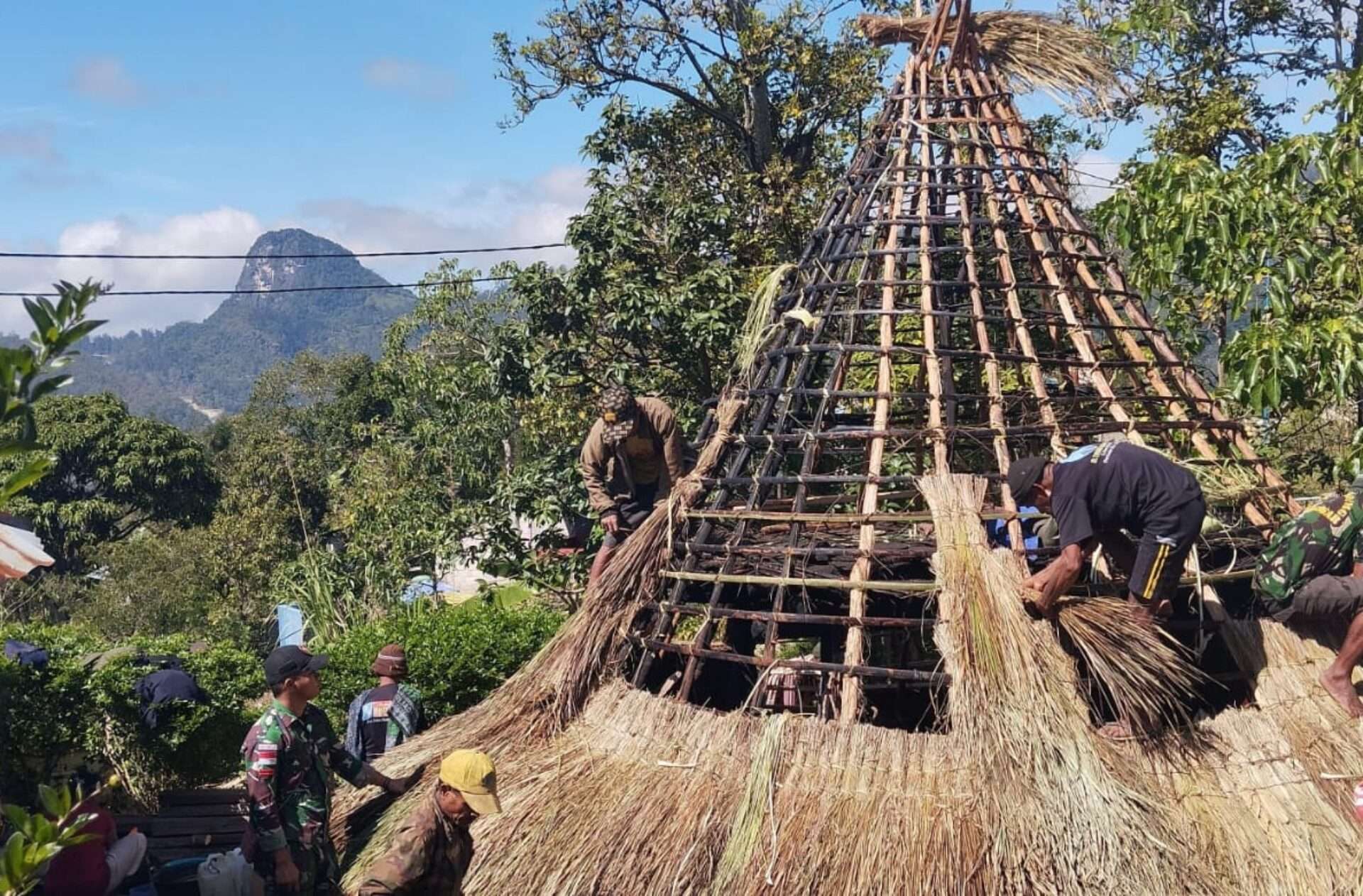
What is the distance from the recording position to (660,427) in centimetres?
734

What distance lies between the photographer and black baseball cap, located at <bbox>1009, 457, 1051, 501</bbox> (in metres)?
5.31

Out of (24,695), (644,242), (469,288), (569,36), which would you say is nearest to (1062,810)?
(24,695)

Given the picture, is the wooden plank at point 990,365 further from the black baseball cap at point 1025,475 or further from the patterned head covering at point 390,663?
the patterned head covering at point 390,663

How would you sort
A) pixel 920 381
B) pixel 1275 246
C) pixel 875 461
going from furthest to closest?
1. pixel 1275 246
2. pixel 920 381
3. pixel 875 461

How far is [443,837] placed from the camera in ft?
13.4

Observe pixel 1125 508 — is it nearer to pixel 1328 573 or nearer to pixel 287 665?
pixel 1328 573

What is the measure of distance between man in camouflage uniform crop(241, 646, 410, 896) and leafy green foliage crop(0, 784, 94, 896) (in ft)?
9.19

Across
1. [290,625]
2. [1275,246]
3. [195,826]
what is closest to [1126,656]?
[1275,246]

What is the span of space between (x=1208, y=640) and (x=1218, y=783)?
0.94 m

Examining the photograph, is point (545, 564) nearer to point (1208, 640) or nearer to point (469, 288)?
point (1208, 640)

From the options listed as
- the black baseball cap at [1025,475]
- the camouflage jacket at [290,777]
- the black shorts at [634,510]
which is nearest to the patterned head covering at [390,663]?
the black shorts at [634,510]

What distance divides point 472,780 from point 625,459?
11.2ft

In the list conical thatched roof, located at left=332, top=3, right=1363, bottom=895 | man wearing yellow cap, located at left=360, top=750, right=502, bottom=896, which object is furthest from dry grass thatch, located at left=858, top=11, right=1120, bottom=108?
man wearing yellow cap, located at left=360, top=750, right=502, bottom=896

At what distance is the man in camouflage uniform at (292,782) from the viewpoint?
487 centimetres
